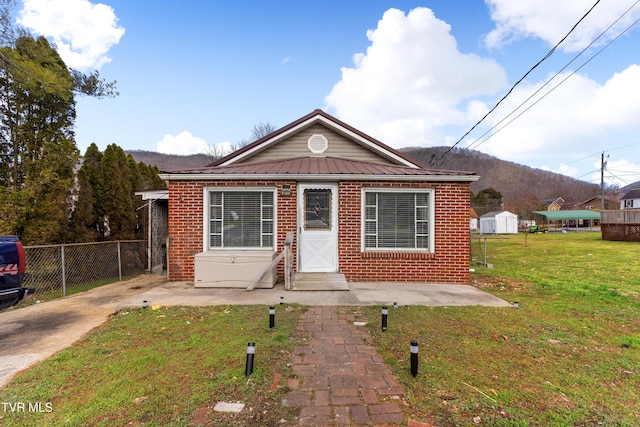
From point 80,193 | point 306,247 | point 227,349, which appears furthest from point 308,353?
point 80,193

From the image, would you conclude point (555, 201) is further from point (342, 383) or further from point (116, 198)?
point (342, 383)

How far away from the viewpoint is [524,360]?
365 cm

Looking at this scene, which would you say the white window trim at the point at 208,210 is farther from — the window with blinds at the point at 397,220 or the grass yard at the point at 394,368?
the window with blinds at the point at 397,220

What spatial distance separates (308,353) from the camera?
377cm

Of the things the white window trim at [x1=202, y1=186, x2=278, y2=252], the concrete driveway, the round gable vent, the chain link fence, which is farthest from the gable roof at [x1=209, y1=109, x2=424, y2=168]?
the chain link fence

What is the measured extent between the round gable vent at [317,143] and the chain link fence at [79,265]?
23.0 ft

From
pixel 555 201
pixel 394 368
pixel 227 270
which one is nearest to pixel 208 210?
pixel 227 270

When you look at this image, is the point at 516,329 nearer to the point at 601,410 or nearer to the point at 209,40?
the point at 601,410

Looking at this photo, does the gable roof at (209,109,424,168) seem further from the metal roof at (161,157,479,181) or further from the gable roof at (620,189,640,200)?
the gable roof at (620,189,640,200)

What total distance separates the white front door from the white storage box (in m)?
1.13

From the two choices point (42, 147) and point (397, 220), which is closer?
point (397, 220)

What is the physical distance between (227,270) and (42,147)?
22.6 feet

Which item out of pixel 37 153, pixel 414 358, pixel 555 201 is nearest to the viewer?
pixel 414 358

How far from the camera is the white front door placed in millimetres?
7852
